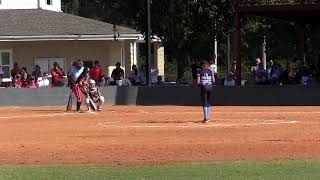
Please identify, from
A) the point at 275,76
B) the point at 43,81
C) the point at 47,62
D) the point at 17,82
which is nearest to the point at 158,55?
the point at 47,62

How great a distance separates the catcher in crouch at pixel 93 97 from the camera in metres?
27.4

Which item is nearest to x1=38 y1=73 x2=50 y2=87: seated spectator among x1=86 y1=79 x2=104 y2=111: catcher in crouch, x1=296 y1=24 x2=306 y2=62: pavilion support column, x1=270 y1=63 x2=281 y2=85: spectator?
x1=86 y1=79 x2=104 y2=111: catcher in crouch

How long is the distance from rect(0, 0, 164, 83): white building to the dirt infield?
1053cm

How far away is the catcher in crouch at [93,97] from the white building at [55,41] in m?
10.4

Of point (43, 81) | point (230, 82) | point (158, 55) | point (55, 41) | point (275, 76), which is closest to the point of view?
point (275, 76)

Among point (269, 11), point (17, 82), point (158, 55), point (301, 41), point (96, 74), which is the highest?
point (269, 11)

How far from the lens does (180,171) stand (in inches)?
486

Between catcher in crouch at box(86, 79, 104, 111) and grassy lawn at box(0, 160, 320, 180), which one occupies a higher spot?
catcher in crouch at box(86, 79, 104, 111)

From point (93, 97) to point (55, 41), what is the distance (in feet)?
37.5

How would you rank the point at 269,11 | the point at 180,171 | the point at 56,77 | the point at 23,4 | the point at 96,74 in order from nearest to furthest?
1. the point at 180,171
2. the point at 269,11
3. the point at 96,74
4. the point at 56,77
5. the point at 23,4

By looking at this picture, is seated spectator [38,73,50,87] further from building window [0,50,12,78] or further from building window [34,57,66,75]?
building window [0,50,12,78]

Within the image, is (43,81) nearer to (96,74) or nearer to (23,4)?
(96,74)

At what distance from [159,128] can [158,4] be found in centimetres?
1909

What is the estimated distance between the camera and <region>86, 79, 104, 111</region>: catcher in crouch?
89.9 ft
